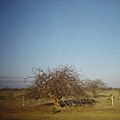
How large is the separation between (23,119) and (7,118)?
1124 millimetres

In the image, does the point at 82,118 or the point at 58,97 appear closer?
the point at 82,118

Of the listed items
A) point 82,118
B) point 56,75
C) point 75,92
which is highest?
point 56,75

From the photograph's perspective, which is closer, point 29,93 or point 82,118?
point 82,118

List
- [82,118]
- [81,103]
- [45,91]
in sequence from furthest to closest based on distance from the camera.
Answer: [81,103], [45,91], [82,118]

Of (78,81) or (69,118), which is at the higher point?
(78,81)

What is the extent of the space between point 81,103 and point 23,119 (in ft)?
32.4

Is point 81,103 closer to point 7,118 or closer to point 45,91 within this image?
point 45,91

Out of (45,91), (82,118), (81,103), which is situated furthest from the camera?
(81,103)

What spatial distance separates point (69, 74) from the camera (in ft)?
73.2

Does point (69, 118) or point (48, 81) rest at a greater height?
point (48, 81)

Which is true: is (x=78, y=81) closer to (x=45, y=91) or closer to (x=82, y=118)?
(x=45, y=91)

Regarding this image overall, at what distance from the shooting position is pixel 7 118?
A: 15727 mm

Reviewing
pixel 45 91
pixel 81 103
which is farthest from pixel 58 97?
pixel 81 103

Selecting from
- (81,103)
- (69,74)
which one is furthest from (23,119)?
(81,103)
